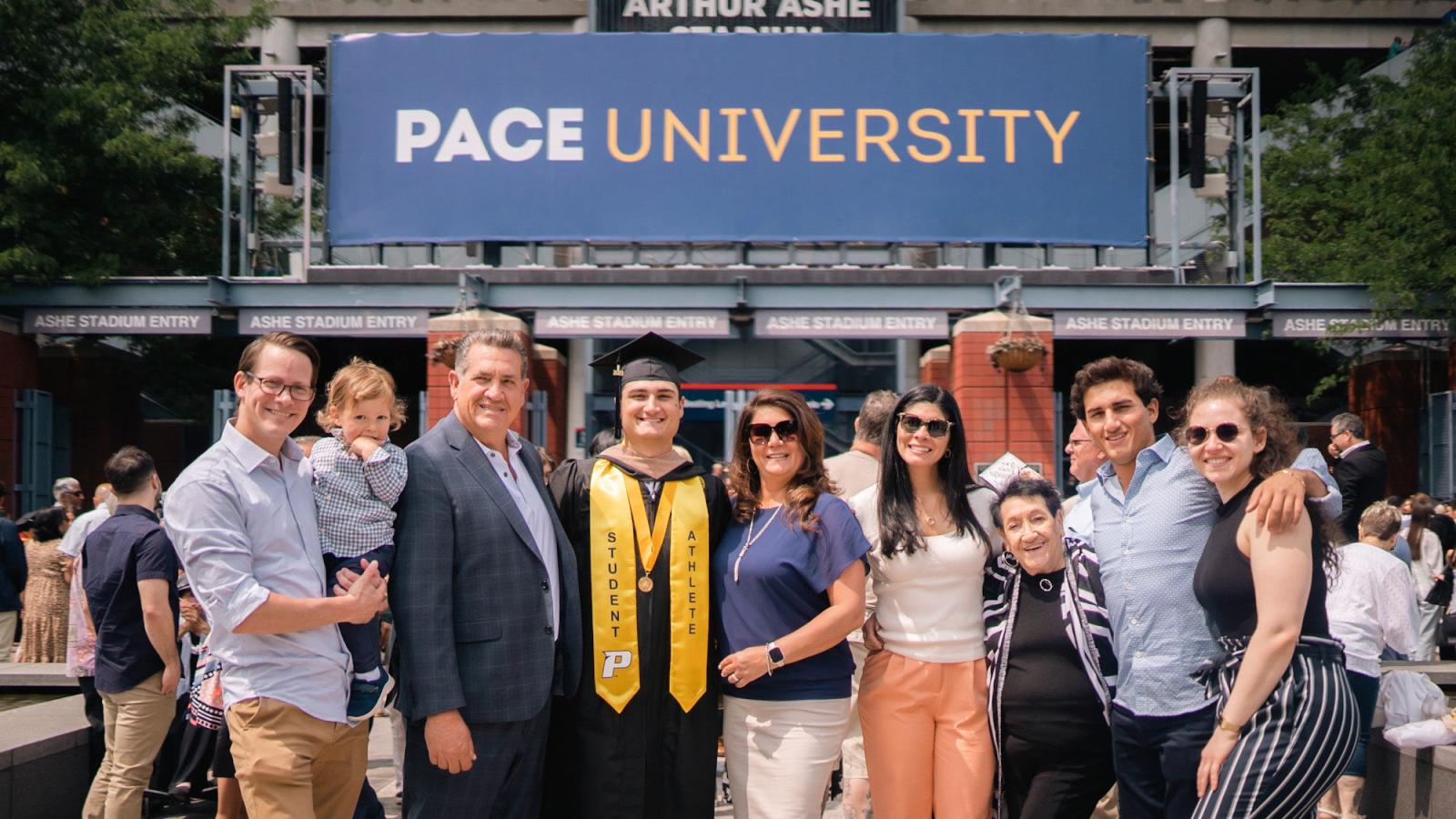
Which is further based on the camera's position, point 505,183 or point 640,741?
point 505,183

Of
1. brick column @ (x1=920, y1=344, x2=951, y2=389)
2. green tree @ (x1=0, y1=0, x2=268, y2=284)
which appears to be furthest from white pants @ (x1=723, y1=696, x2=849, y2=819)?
green tree @ (x1=0, y1=0, x2=268, y2=284)

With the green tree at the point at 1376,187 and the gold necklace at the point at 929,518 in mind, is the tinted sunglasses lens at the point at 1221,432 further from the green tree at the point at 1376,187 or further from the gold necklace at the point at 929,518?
the green tree at the point at 1376,187

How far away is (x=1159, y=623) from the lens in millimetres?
4168

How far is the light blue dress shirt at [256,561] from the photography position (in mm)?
3840

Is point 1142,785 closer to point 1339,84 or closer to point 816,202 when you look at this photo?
point 816,202

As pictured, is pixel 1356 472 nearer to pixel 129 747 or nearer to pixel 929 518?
pixel 929 518

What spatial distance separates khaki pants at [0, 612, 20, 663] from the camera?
1160 cm

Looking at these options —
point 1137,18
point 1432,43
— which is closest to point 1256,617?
point 1432,43

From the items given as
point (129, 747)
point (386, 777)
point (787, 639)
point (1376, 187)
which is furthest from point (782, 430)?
point (1376, 187)

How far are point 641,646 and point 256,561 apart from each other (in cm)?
133

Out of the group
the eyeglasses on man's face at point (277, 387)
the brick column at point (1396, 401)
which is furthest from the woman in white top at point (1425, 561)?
the eyeglasses on man's face at point (277, 387)

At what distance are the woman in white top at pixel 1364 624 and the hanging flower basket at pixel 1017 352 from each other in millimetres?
6734

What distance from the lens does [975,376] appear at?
47.6 feet

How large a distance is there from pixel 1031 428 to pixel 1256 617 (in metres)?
10.9
